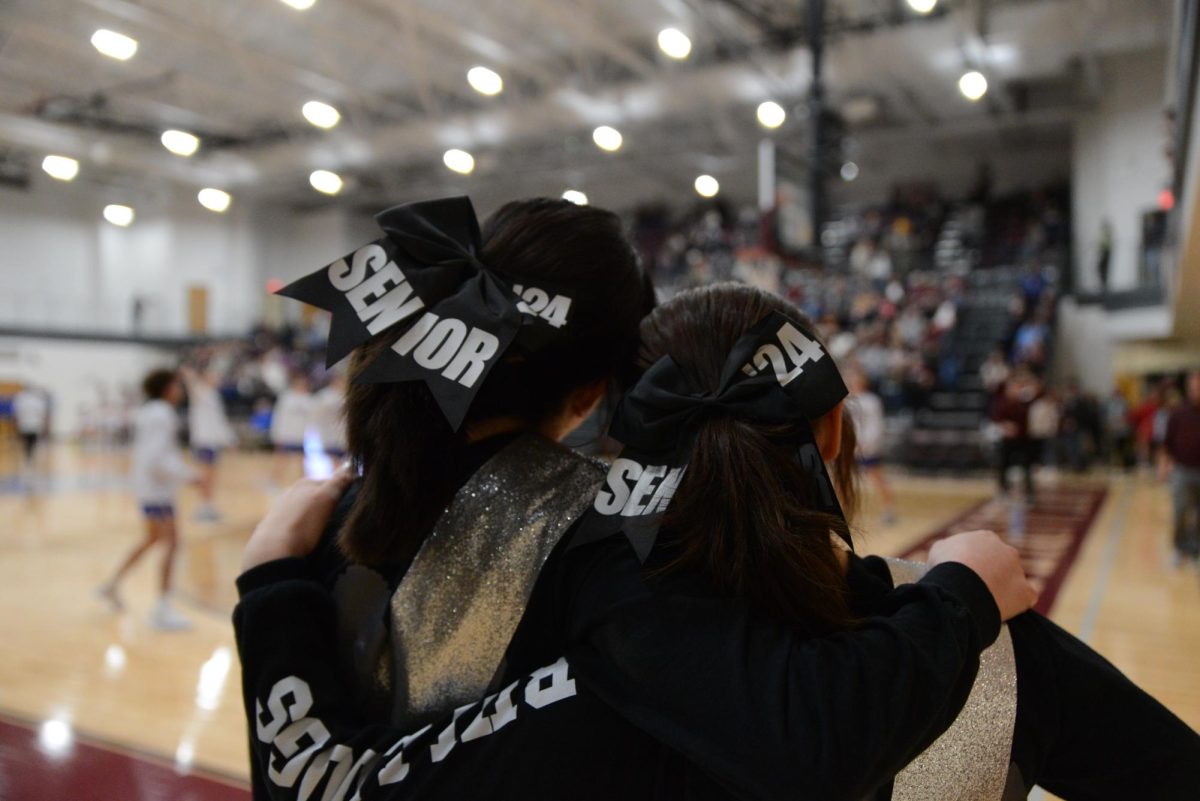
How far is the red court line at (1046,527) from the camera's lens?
5863 millimetres

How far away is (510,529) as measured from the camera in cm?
96

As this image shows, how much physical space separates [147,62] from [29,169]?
5907 millimetres

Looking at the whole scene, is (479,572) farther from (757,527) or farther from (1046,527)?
(1046,527)

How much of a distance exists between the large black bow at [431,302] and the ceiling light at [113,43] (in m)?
3.37

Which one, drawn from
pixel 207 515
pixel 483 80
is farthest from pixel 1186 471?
pixel 207 515

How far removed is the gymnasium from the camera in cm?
353

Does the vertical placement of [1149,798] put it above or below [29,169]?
below

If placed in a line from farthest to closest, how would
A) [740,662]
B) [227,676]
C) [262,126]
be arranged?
[262,126] → [227,676] → [740,662]

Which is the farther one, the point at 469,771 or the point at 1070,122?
the point at 1070,122

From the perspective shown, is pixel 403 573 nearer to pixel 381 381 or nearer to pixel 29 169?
pixel 381 381

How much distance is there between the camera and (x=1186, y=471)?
6438 millimetres

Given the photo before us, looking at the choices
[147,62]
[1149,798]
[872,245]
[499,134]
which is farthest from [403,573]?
[872,245]

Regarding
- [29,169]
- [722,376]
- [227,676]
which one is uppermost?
[29,169]

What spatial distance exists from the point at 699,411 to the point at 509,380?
10.4 inches
